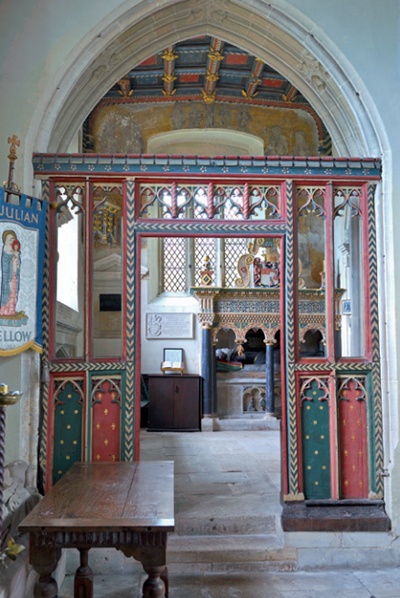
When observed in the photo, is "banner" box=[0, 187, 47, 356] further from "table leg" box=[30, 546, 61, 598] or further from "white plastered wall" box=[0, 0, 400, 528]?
"table leg" box=[30, 546, 61, 598]

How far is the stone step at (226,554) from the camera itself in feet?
12.4

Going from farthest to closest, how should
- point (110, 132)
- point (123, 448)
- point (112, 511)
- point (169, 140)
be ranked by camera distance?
point (169, 140)
point (110, 132)
point (123, 448)
point (112, 511)

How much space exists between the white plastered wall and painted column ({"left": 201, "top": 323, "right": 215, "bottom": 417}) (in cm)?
471

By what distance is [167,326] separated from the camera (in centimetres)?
966

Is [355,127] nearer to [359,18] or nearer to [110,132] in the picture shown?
[359,18]

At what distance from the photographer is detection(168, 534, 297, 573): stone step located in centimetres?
379

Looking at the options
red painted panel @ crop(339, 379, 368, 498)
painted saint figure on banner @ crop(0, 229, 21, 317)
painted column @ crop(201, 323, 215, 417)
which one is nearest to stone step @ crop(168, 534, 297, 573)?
red painted panel @ crop(339, 379, 368, 498)

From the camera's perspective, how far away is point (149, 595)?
8.69 feet

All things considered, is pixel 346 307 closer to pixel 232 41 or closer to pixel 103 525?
pixel 232 41

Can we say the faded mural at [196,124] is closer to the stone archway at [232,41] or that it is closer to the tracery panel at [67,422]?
the stone archway at [232,41]

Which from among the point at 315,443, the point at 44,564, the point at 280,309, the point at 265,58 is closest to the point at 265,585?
the point at 315,443

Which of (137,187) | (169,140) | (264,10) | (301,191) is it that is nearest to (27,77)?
(137,187)

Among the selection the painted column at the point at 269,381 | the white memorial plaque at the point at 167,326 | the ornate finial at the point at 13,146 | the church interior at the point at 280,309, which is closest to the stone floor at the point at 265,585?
the church interior at the point at 280,309

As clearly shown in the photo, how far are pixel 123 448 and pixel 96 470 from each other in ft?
1.73
